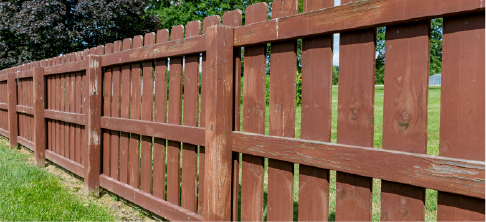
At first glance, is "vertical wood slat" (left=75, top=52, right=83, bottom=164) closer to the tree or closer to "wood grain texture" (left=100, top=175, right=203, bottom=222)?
"wood grain texture" (left=100, top=175, right=203, bottom=222)

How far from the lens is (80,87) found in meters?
4.50

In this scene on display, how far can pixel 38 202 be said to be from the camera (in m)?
3.31

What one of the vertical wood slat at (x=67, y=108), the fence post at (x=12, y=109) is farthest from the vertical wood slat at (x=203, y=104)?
the fence post at (x=12, y=109)

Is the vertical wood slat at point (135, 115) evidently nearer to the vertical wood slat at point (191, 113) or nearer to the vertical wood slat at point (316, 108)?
the vertical wood slat at point (191, 113)

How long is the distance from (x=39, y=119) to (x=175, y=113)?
3.87 m

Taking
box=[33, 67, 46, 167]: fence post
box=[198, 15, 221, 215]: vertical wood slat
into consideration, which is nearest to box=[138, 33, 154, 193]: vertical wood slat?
box=[198, 15, 221, 215]: vertical wood slat

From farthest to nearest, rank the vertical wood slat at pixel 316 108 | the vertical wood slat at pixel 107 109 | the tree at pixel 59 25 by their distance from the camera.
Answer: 1. the tree at pixel 59 25
2. the vertical wood slat at pixel 107 109
3. the vertical wood slat at pixel 316 108

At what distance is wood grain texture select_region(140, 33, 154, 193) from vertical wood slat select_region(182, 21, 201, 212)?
0.58 meters

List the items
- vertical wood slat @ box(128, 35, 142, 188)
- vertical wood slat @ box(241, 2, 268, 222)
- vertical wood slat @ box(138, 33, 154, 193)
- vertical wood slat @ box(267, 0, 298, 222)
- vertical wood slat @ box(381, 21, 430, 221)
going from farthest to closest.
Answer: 1. vertical wood slat @ box(128, 35, 142, 188)
2. vertical wood slat @ box(138, 33, 154, 193)
3. vertical wood slat @ box(241, 2, 268, 222)
4. vertical wood slat @ box(267, 0, 298, 222)
5. vertical wood slat @ box(381, 21, 430, 221)

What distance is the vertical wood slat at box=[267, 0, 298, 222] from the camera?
2.02m

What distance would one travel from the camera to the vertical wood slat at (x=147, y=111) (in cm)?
324

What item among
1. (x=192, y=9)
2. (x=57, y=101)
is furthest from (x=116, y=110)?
(x=192, y=9)

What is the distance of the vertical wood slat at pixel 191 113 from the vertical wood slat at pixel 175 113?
0.37 feet

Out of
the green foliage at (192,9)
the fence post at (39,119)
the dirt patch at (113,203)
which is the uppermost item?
the green foliage at (192,9)
